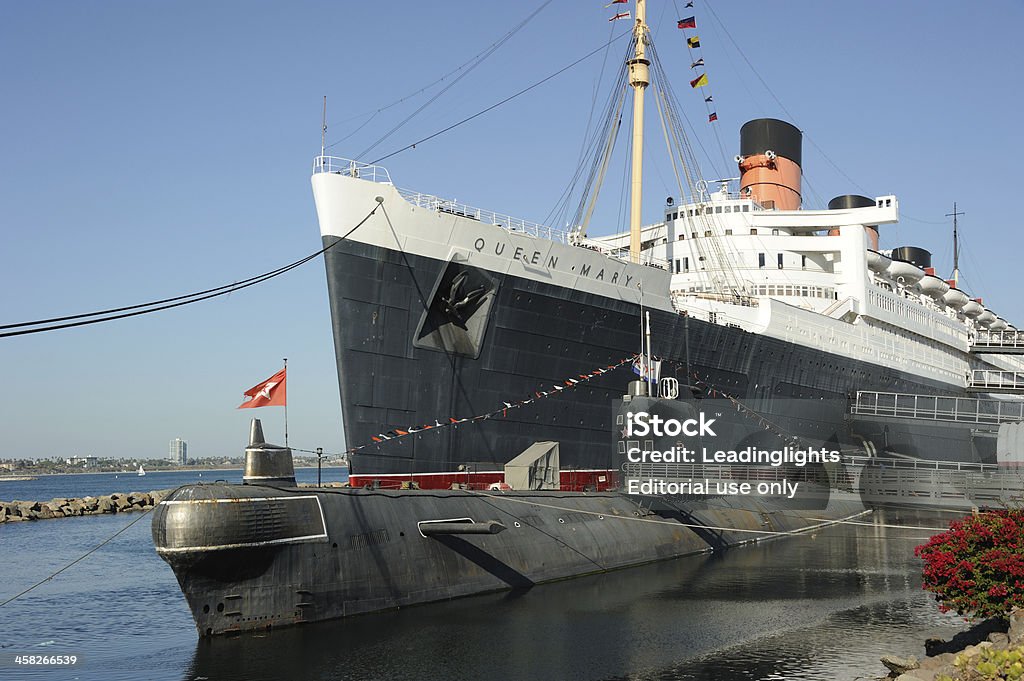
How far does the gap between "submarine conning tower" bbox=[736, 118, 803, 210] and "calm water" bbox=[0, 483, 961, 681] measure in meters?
24.2

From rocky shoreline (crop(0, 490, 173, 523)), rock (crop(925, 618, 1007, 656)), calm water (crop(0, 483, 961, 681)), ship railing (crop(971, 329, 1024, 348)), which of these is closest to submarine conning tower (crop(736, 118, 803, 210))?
ship railing (crop(971, 329, 1024, 348))

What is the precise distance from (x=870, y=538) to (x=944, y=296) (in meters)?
29.4

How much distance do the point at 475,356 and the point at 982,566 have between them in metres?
15.1

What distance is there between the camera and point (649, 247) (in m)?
44.9

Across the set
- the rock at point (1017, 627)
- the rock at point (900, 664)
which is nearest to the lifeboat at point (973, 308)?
the rock at point (1017, 627)

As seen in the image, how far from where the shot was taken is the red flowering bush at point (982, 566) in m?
13.4

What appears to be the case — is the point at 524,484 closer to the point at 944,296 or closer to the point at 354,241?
the point at 354,241

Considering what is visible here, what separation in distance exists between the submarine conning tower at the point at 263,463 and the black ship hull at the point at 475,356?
4.86m

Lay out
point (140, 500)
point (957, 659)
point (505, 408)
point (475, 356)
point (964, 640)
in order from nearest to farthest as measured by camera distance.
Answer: point (957, 659) < point (964, 640) < point (475, 356) < point (505, 408) < point (140, 500)

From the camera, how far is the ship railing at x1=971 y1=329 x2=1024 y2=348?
60.4m

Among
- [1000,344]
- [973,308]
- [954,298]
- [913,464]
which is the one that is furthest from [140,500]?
[1000,344]

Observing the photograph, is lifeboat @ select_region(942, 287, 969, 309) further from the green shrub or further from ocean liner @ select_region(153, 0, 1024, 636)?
the green shrub

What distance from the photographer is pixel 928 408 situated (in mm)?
49344

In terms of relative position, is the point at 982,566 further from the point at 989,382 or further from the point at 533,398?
the point at 989,382
